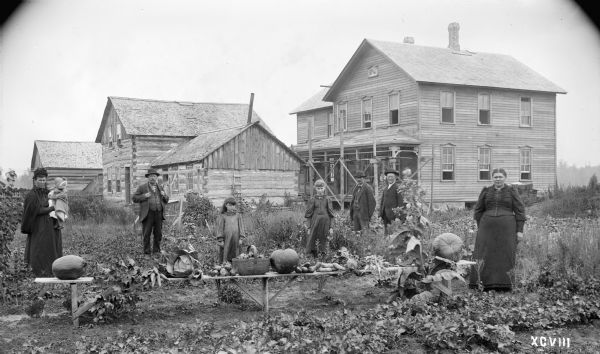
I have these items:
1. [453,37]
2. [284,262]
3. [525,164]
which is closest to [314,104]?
[453,37]

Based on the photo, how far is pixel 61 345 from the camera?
5906 mm

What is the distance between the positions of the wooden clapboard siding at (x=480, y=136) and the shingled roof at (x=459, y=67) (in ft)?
1.66

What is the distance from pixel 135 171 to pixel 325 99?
33.4ft

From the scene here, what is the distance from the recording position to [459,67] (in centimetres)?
2706

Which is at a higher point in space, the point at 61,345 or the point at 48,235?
the point at 48,235

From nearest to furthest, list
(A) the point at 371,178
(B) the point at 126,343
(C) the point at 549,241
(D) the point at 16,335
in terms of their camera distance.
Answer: (B) the point at 126,343, (D) the point at 16,335, (C) the point at 549,241, (A) the point at 371,178

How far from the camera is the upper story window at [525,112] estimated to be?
27719mm

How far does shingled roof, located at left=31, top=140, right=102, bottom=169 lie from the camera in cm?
4475

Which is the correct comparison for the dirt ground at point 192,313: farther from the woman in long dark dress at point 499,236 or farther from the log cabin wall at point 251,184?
the log cabin wall at point 251,184

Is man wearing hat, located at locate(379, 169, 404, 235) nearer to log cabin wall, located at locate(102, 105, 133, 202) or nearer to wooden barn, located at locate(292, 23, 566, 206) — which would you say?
wooden barn, located at locate(292, 23, 566, 206)

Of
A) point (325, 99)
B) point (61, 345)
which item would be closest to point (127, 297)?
point (61, 345)

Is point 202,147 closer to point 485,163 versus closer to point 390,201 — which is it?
point 485,163

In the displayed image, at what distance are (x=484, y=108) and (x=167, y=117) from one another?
15.9 metres

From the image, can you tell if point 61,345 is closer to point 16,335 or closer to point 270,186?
point 16,335
